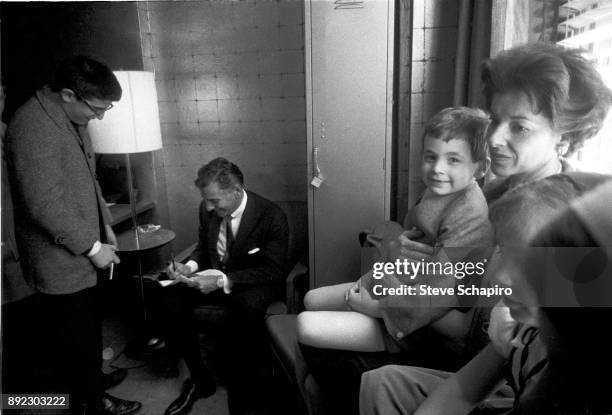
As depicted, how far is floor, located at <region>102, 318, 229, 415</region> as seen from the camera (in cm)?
122

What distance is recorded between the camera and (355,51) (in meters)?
1.27

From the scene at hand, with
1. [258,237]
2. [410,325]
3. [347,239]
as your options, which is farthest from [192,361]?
[410,325]

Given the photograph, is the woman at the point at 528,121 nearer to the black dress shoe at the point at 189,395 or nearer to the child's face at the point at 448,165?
the child's face at the point at 448,165

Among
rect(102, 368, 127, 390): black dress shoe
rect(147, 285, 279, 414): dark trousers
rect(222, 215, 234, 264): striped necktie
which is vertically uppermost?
rect(222, 215, 234, 264): striped necktie

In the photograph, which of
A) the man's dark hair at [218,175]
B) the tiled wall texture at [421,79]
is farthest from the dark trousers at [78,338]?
the tiled wall texture at [421,79]

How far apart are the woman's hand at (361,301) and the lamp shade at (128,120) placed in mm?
982

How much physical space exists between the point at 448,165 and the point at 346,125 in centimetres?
65

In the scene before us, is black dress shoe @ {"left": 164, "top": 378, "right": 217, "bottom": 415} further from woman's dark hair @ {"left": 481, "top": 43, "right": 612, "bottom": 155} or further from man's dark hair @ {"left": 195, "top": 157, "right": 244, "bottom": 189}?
woman's dark hair @ {"left": 481, "top": 43, "right": 612, "bottom": 155}

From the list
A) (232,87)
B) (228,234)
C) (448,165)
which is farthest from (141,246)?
(448,165)

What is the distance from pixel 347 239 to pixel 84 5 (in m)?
1.38

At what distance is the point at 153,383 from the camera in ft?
4.41

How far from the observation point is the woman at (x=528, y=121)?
1.82 feet

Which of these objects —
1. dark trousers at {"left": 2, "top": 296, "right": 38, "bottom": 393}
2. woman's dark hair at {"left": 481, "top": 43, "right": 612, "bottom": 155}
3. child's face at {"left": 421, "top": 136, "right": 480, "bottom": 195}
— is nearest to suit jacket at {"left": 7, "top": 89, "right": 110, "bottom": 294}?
dark trousers at {"left": 2, "top": 296, "right": 38, "bottom": 393}

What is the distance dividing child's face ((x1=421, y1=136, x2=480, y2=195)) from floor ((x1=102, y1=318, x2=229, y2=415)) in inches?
37.1
